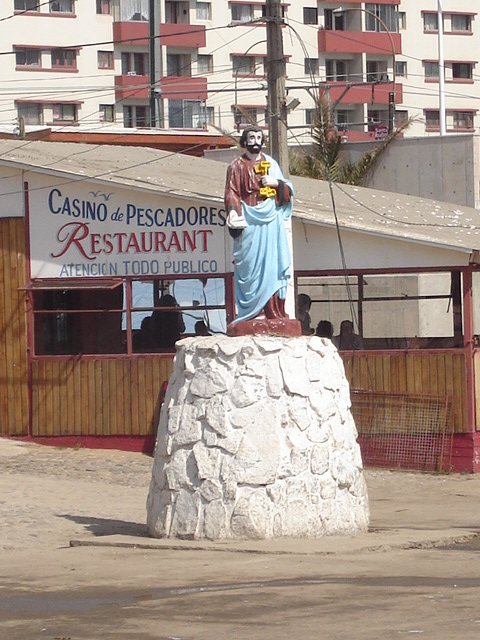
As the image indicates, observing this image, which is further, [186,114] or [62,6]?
[186,114]

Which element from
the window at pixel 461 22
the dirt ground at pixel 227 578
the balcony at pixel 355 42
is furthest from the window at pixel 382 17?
the dirt ground at pixel 227 578

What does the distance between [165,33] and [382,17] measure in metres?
11.4

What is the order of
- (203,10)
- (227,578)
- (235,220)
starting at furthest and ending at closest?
(203,10) < (235,220) < (227,578)

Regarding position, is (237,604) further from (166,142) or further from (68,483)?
(166,142)

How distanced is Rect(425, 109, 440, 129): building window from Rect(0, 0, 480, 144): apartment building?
0.22ft

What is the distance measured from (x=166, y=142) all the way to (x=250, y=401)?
1123 inches

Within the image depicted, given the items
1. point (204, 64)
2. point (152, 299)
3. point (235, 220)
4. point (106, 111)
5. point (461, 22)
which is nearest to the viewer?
point (235, 220)

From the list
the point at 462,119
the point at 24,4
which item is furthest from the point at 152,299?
the point at 462,119

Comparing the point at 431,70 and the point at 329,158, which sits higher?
the point at 431,70

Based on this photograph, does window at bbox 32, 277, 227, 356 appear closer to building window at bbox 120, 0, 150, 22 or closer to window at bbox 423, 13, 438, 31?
building window at bbox 120, 0, 150, 22

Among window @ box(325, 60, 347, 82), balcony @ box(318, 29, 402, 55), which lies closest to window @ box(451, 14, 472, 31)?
balcony @ box(318, 29, 402, 55)

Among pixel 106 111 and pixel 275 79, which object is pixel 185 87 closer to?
pixel 106 111

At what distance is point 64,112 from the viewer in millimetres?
57031

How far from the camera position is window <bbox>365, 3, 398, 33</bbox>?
205 feet
